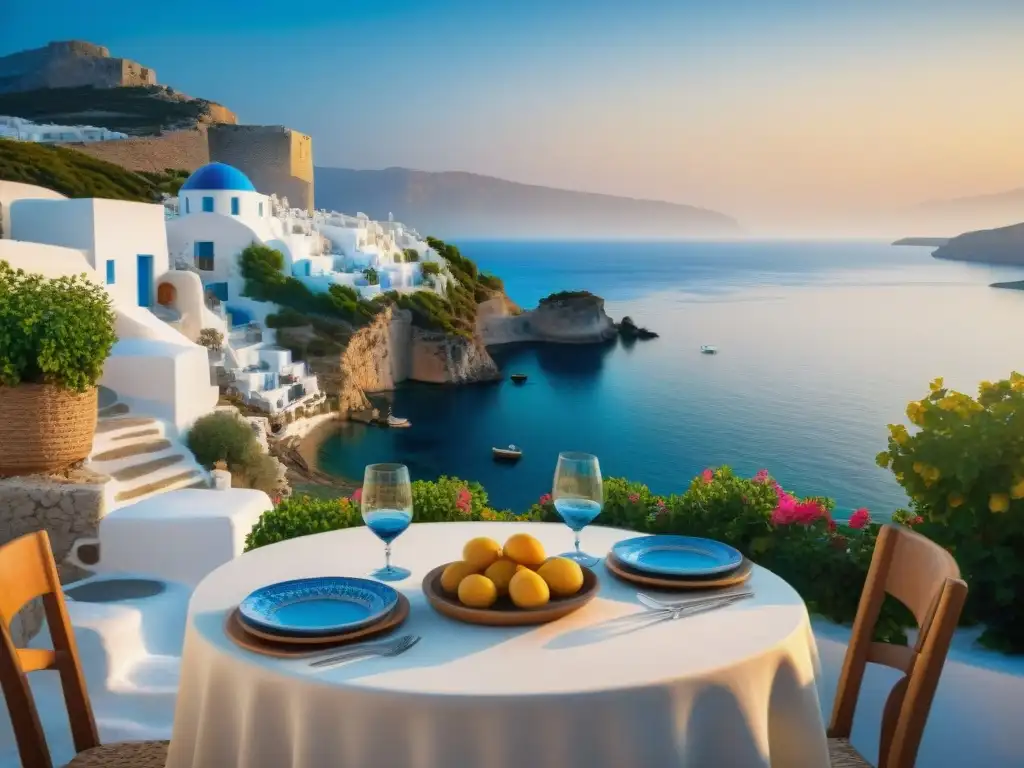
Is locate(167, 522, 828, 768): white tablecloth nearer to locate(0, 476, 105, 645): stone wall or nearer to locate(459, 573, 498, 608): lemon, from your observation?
locate(459, 573, 498, 608): lemon

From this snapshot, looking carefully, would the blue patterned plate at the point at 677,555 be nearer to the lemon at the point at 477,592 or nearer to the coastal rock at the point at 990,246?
the lemon at the point at 477,592

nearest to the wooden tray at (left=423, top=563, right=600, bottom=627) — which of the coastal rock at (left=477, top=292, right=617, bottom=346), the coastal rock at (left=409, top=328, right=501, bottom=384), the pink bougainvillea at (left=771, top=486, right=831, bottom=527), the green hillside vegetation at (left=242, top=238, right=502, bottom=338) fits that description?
the pink bougainvillea at (left=771, top=486, right=831, bottom=527)

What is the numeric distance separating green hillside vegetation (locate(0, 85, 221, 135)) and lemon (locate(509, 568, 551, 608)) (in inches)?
1993

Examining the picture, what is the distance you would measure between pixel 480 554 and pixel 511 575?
79 mm

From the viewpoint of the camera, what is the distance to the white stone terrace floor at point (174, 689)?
107 inches

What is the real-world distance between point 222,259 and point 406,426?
30.4 ft

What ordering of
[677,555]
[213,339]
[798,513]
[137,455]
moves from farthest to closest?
[213,339] < [137,455] < [798,513] < [677,555]

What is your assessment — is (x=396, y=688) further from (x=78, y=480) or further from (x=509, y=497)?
(x=509, y=497)

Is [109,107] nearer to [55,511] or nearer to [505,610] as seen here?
[55,511]

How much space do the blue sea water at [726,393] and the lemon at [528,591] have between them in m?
26.6

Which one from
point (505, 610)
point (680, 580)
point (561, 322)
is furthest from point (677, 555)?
point (561, 322)

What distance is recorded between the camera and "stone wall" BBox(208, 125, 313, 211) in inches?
1870

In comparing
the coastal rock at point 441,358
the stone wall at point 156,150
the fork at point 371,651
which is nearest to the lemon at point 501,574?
the fork at point 371,651

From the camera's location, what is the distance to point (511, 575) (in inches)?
69.4
